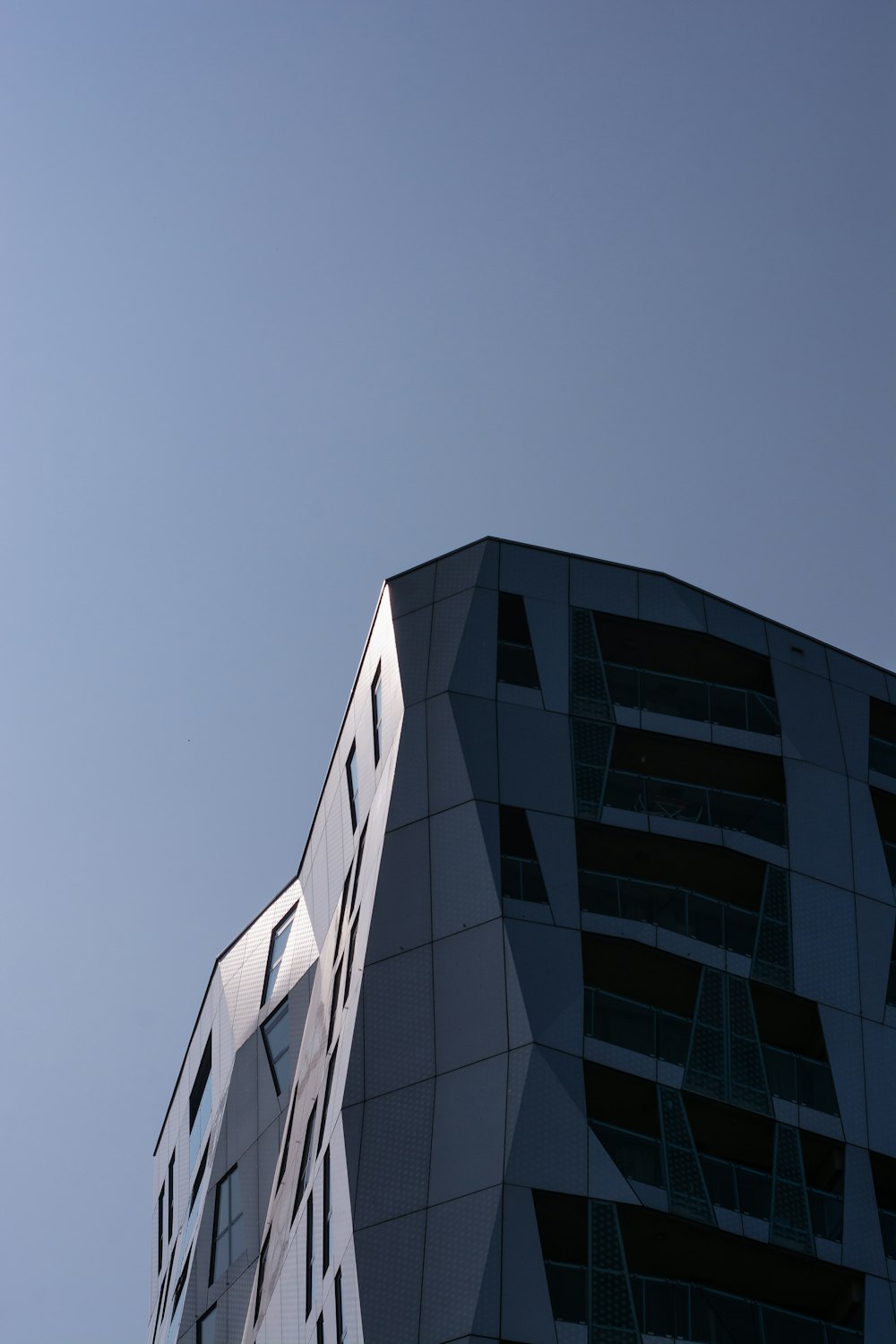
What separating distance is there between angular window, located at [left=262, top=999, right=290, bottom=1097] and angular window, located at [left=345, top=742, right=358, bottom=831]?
21.4ft

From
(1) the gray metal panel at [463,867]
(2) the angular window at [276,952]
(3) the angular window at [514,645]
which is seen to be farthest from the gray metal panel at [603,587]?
(2) the angular window at [276,952]

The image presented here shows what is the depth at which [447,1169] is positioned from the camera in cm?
3456

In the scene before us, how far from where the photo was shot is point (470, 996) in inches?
1453

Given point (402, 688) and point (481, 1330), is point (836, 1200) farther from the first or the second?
point (402, 688)

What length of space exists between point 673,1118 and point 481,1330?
617cm

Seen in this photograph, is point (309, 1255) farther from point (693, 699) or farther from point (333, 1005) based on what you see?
point (693, 699)

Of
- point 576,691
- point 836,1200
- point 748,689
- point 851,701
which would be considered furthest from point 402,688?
point 836,1200

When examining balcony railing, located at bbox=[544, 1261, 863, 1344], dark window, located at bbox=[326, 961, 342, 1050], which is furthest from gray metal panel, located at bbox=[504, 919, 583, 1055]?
dark window, located at bbox=[326, 961, 342, 1050]

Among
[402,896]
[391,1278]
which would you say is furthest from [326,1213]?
[402,896]

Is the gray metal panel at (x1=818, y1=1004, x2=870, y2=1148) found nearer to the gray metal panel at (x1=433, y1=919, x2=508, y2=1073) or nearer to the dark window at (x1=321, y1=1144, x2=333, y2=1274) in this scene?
the gray metal panel at (x1=433, y1=919, x2=508, y2=1073)

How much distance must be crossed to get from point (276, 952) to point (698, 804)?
48.6 feet

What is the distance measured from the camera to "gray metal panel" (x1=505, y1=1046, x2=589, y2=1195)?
34.0 meters

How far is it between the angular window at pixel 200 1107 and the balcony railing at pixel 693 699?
63.8 ft

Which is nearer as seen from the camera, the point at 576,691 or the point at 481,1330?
the point at 481,1330
